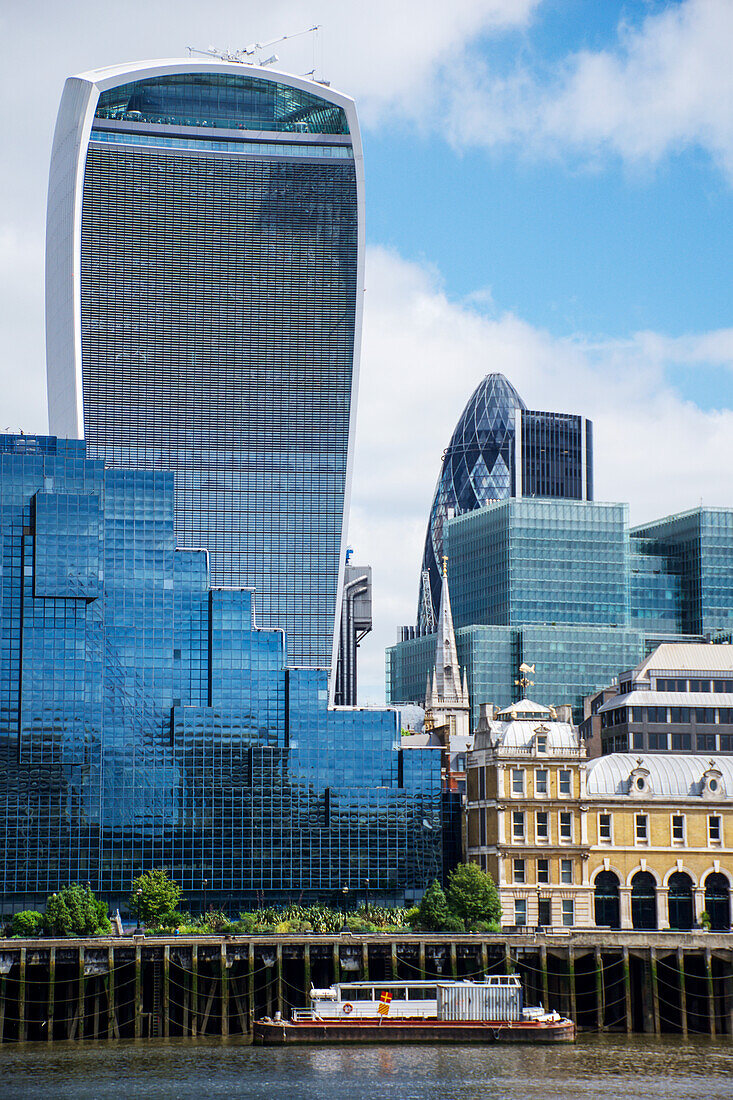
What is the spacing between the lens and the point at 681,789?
196 metres

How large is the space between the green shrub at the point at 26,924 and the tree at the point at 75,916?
196cm

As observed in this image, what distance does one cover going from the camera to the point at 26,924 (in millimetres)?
182500

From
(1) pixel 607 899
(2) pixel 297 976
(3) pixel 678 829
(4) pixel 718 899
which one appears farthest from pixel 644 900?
(2) pixel 297 976

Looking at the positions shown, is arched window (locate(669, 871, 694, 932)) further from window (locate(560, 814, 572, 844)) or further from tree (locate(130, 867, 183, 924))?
tree (locate(130, 867, 183, 924))

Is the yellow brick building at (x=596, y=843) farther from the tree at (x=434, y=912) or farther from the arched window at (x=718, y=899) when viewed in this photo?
the tree at (x=434, y=912)

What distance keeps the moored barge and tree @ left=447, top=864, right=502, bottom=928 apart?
33.2 meters

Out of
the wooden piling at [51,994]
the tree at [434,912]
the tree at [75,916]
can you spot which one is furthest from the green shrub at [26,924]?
the tree at [434,912]

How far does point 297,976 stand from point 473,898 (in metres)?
32.2

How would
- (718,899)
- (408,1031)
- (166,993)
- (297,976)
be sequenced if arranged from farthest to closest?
(718,899) → (297,976) → (166,993) → (408,1031)

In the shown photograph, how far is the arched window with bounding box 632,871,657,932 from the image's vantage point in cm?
19050

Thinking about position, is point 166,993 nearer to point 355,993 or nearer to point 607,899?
point 355,993

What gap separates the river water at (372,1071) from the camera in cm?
11625

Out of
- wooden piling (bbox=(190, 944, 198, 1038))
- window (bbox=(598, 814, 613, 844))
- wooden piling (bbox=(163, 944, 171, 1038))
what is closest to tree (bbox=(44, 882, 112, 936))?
wooden piling (bbox=(190, 944, 198, 1038))

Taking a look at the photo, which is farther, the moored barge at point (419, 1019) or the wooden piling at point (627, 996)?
the wooden piling at point (627, 996)
